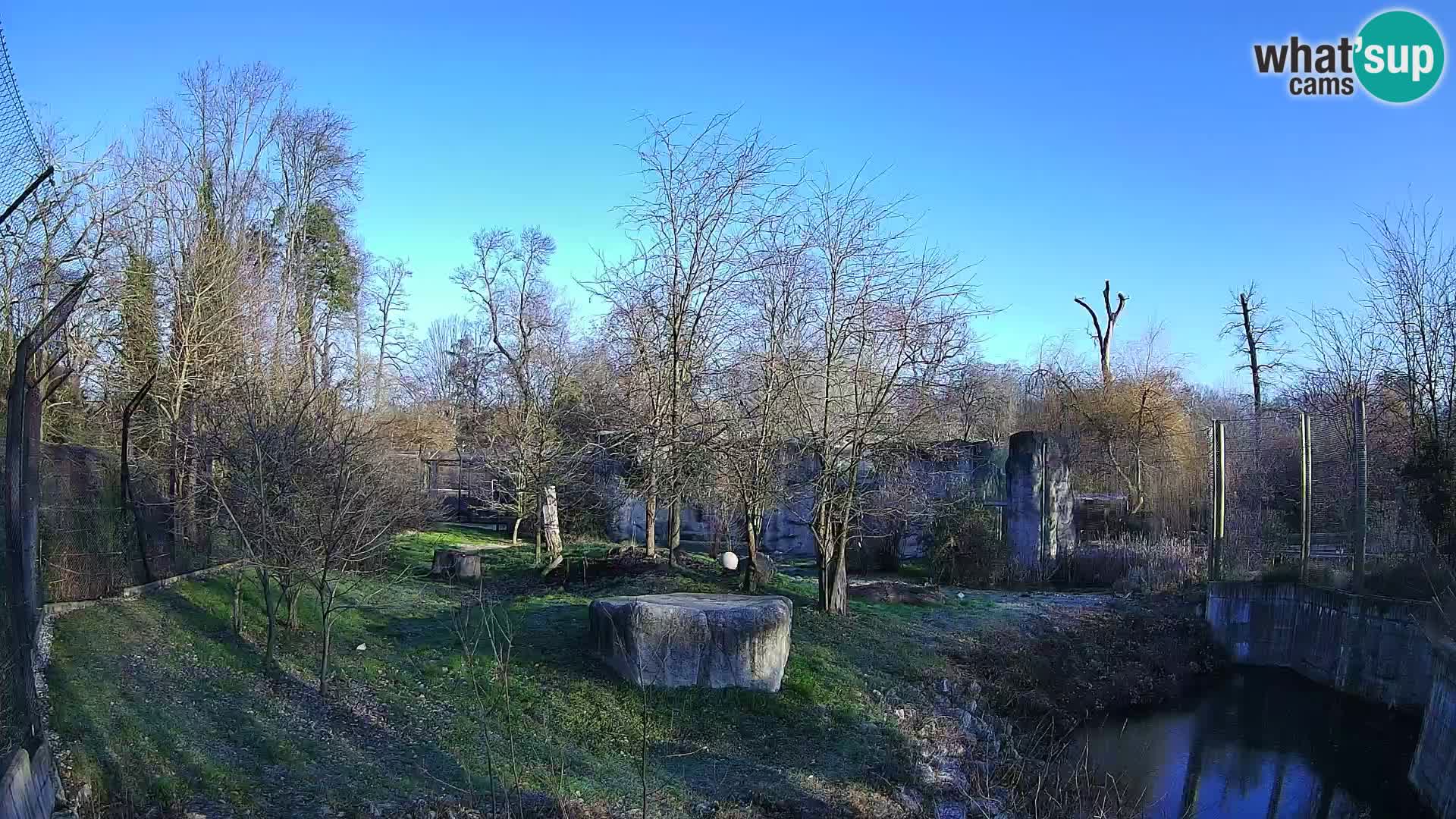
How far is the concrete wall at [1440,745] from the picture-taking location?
9.33m

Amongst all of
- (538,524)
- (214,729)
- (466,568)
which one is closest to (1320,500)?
(538,524)

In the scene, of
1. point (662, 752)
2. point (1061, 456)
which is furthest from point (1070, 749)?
point (1061, 456)

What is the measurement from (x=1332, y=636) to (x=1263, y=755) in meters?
3.69

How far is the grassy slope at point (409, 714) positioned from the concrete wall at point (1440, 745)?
201 inches

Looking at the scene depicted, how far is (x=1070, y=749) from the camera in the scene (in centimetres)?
1098

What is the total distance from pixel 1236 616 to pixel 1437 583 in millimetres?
3979

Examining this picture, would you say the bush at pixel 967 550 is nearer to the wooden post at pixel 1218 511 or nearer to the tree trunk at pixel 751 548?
the wooden post at pixel 1218 511

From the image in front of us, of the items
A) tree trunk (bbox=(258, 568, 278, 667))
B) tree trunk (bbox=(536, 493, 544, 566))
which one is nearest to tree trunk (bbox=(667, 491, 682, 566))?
tree trunk (bbox=(536, 493, 544, 566))

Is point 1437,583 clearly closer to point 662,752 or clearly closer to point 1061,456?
point 1061,456

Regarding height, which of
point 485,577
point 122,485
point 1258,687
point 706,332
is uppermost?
point 706,332

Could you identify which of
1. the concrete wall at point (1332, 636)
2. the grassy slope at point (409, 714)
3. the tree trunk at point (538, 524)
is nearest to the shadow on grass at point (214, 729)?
the grassy slope at point (409, 714)

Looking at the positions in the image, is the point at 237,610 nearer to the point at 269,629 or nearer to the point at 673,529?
the point at 269,629

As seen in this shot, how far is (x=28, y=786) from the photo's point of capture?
5.26 m

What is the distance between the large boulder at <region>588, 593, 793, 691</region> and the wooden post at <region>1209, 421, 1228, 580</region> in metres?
10.6
